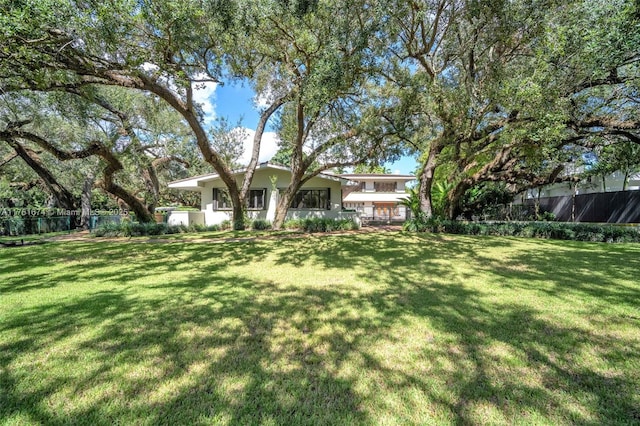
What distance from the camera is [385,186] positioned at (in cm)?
3170

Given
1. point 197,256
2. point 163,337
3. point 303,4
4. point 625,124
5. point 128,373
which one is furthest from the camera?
point 625,124

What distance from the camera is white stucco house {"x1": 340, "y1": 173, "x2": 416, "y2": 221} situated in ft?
101

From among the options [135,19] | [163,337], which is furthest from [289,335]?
[135,19]

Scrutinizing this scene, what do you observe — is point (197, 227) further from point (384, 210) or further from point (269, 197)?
point (384, 210)

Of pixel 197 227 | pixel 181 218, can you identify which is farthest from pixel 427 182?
pixel 181 218

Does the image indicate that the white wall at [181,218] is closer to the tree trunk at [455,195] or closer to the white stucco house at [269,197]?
the white stucco house at [269,197]

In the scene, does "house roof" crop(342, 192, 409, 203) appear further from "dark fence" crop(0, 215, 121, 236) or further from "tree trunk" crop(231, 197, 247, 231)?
"dark fence" crop(0, 215, 121, 236)

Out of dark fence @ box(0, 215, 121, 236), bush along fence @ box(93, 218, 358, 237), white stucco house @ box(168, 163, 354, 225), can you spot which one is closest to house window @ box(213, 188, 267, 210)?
white stucco house @ box(168, 163, 354, 225)

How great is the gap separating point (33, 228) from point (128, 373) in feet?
62.3

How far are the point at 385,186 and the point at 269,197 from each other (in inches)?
641

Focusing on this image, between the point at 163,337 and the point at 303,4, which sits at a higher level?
the point at 303,4

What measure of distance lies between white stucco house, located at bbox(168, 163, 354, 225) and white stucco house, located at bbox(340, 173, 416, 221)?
10.7 meters

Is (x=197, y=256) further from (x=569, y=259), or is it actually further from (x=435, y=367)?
(x=569, y=259)

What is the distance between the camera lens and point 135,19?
6.24m
